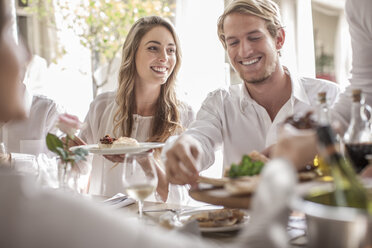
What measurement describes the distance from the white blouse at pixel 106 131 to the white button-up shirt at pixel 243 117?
24.7 inches

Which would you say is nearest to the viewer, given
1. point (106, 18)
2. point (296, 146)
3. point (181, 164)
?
point (296, 146)

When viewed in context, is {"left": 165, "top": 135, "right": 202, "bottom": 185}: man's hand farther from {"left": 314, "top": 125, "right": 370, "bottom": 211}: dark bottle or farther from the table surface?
{"left": 314, "top": 125, "right": 370, "bottom": 211}: dark bottle

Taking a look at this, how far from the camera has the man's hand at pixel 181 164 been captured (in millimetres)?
1485

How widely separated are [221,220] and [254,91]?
4.23 feet

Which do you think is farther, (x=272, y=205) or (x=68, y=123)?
(x=68, y=123)

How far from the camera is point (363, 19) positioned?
1.90 m

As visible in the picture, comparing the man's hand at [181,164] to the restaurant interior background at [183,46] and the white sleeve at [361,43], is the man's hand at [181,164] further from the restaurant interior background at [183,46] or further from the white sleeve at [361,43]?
the restaurant interior background at [183,46]

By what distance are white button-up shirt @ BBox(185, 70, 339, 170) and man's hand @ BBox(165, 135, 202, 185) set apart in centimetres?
78

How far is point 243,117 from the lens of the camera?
253cm

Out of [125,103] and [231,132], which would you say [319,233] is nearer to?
[231,132]

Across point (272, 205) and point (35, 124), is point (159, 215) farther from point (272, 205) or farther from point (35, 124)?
point (35, 124)

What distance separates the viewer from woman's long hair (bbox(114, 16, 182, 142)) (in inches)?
123

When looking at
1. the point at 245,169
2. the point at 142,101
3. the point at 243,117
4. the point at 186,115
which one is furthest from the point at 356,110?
the point at 142,101

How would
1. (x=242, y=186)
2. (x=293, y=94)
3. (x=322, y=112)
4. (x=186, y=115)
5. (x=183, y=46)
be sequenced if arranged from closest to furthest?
(x=242, y=186) → (x=322, y=112) → (x=293, y=94) → (x=186, y=115) → (x=183, y=46)
